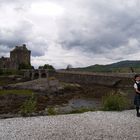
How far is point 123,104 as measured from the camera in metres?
19.4

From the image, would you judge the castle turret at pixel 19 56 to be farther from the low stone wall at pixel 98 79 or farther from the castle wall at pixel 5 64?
the low stone wall at pixel 98 79

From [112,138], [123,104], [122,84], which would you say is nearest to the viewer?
[112,138]

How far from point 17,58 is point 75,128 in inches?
5428

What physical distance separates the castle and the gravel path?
132 meters

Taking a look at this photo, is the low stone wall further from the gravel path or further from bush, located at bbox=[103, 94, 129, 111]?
the gravel path

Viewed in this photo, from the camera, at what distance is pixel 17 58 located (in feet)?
489

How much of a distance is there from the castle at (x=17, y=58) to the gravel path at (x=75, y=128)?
13153cm

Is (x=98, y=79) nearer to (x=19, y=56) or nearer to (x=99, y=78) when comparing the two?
(x=99, y=78)

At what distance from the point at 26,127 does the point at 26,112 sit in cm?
438

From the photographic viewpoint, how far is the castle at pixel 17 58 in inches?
5802

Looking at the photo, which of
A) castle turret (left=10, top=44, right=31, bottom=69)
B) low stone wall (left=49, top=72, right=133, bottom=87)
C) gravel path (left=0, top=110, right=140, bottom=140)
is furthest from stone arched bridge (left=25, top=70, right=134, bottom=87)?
gravel path (left=0, top=110, right=140, bottom=140)

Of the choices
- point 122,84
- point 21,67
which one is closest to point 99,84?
point 122,84

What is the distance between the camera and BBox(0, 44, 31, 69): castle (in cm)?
14738

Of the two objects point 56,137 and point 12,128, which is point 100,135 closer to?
point 56,137
